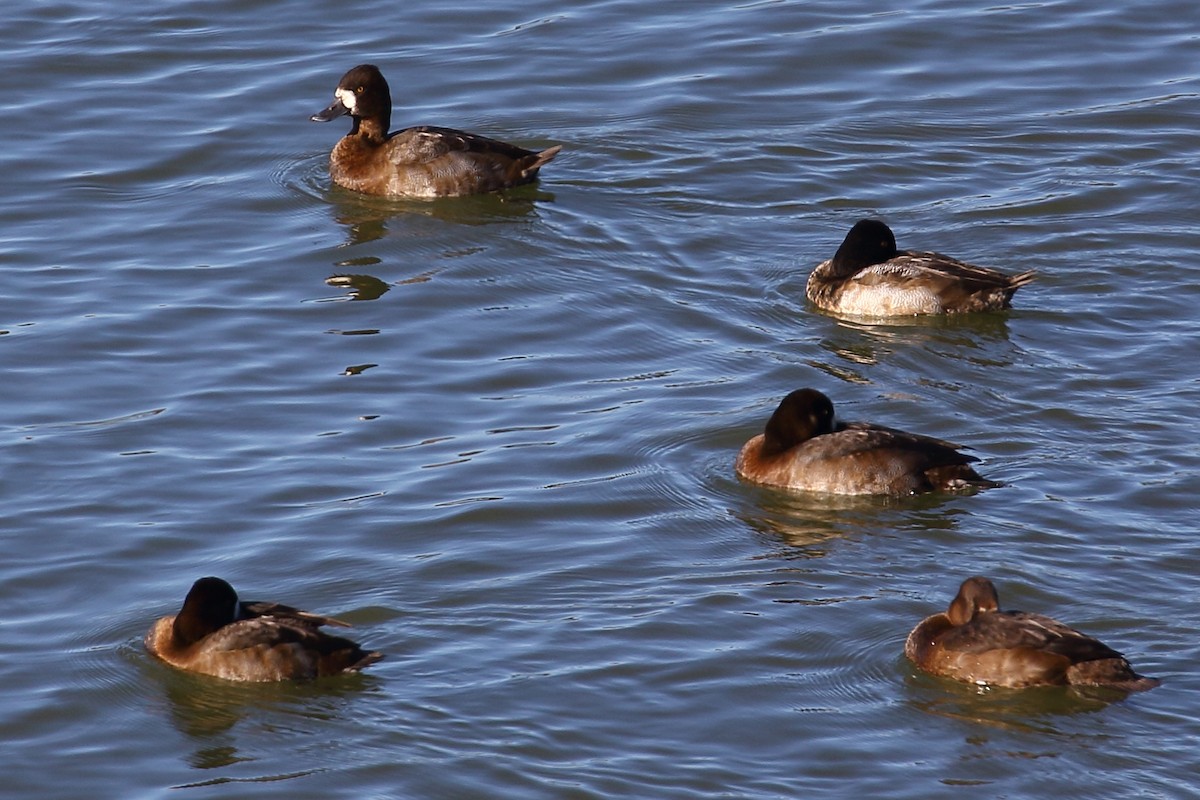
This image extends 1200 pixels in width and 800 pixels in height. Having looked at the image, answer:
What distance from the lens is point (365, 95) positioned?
59.9 feet

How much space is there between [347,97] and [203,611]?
8854mm

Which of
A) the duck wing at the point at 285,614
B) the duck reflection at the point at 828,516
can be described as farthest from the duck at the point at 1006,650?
the duck wing at the point at 285,614

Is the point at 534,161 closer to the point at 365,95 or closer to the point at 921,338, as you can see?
the point at 365,95

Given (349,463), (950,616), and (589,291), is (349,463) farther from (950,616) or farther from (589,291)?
(950,616)

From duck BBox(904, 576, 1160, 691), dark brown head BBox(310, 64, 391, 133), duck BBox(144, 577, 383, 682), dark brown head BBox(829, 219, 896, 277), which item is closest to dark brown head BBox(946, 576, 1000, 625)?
duck BBox(904, 576, 1160, 691)

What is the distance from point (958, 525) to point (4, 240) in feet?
29.8

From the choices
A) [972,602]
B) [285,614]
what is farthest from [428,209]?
[972,602]

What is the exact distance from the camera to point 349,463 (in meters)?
12.9

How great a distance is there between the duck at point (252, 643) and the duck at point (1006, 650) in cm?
287

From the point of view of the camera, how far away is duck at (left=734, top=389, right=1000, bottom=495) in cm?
1235

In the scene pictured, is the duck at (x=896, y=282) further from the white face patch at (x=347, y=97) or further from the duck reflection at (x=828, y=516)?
the white face patch at (x=347, y=97)

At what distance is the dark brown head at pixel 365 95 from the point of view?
1825cm

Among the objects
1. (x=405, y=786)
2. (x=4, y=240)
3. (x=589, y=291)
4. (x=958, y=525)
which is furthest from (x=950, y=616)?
(x=4, y=240)

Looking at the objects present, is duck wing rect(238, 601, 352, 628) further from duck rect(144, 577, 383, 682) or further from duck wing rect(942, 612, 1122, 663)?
duck wing rect(942, 612, 1122, 663)
